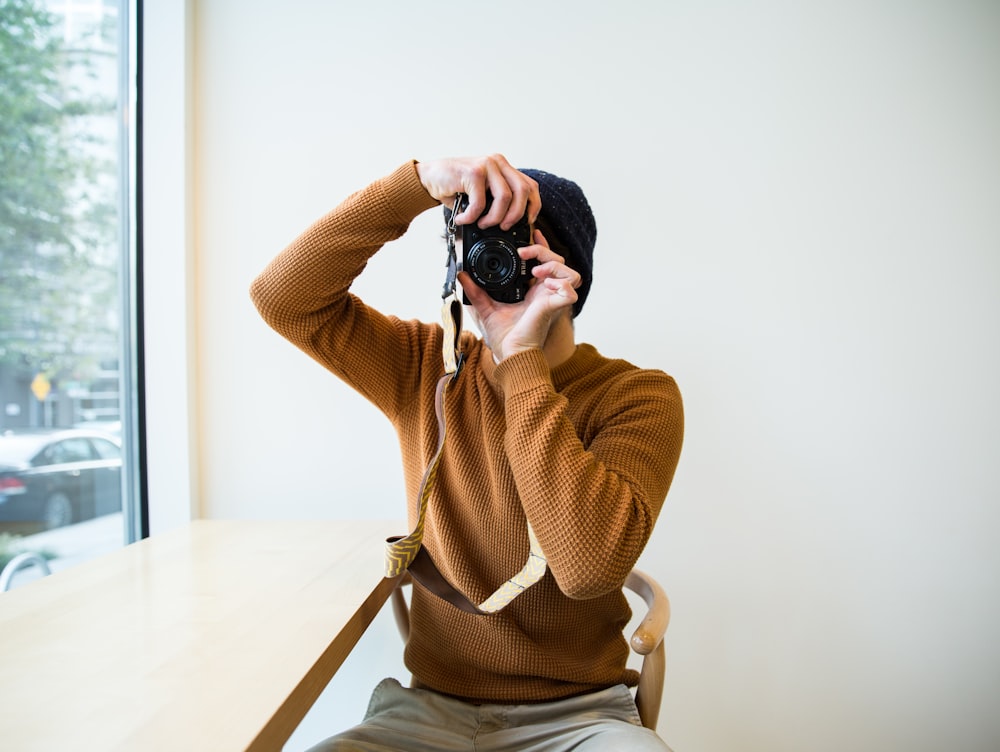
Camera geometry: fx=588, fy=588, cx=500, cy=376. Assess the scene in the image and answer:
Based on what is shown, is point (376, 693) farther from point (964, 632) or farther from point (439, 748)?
point (964, 632)

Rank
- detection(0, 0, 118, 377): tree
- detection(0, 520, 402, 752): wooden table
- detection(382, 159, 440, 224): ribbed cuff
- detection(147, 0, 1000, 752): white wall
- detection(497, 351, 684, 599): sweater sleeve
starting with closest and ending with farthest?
detection(0, 520, 402, 752): wooden table
detection(497, 351, 684, 599): sweater sleeve
detection(382, 159, 440, 224): ribbed cuff
detection(0, 0, 118, 377): tree
detection(147, 0, 1000, 752): white wall

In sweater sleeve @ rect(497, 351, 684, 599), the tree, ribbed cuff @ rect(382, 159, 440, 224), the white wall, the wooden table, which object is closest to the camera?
the wooden table

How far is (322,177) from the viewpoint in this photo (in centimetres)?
126

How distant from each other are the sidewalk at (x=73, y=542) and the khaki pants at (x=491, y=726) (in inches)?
24.9

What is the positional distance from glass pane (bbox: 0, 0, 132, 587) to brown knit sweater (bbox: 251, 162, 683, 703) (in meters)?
0.55

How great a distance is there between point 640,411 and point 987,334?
3.28 ft

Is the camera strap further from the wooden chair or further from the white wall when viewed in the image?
the white wall

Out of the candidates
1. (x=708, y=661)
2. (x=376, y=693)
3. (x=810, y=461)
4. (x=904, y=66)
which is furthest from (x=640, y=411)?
(x=904, y=66)

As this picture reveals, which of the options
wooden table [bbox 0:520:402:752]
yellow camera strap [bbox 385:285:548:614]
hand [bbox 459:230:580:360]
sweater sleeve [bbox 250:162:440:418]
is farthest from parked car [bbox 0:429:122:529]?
hand [bbox 459:230:580:360]

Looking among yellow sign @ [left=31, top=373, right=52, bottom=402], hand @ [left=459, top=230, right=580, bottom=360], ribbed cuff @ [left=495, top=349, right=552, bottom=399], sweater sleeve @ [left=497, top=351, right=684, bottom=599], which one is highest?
hand @ [left=459, top=230, right=580, bottom=360]

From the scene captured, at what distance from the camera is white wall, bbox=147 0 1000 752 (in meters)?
1.24

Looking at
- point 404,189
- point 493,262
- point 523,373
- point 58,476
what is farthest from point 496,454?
point 58,476

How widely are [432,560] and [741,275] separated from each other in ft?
2.89

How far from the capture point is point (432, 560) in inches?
31.2
